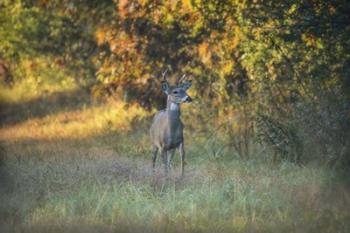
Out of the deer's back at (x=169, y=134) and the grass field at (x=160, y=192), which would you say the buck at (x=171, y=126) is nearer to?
the deer's back at (x=169, y=134)

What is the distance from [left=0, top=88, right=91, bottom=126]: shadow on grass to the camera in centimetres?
2320

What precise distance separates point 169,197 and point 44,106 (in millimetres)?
13152

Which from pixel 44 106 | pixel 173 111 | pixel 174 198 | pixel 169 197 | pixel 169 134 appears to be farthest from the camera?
pixel 44 106

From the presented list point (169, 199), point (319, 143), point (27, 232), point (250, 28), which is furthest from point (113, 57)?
point (27, 232)

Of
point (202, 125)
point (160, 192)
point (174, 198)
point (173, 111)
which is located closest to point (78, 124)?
point (202, 125)

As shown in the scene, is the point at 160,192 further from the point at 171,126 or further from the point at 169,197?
the point at 171,126

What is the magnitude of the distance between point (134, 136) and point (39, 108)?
6.05 m

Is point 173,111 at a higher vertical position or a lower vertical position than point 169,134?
higher

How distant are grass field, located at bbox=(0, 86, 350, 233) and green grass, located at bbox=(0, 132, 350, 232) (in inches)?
0.5

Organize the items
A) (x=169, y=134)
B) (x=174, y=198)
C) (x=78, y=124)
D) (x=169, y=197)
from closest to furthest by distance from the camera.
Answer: (x=174, y=198), (x=169, y=197), (x=169, y=134), (x=78, y=124)

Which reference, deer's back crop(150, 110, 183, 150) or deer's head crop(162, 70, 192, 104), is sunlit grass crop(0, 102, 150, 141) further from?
deer's head crop(162, 70, 192, 104)

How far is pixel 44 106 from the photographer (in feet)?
80.3

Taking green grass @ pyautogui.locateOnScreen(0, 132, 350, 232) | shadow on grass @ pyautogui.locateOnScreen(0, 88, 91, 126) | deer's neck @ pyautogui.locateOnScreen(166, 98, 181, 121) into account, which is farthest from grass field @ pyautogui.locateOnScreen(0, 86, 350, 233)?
shadow on grass @ pyautogui.locateOnScreen(0, 88, 91, 126)

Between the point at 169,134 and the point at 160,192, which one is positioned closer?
the point at 160,192
